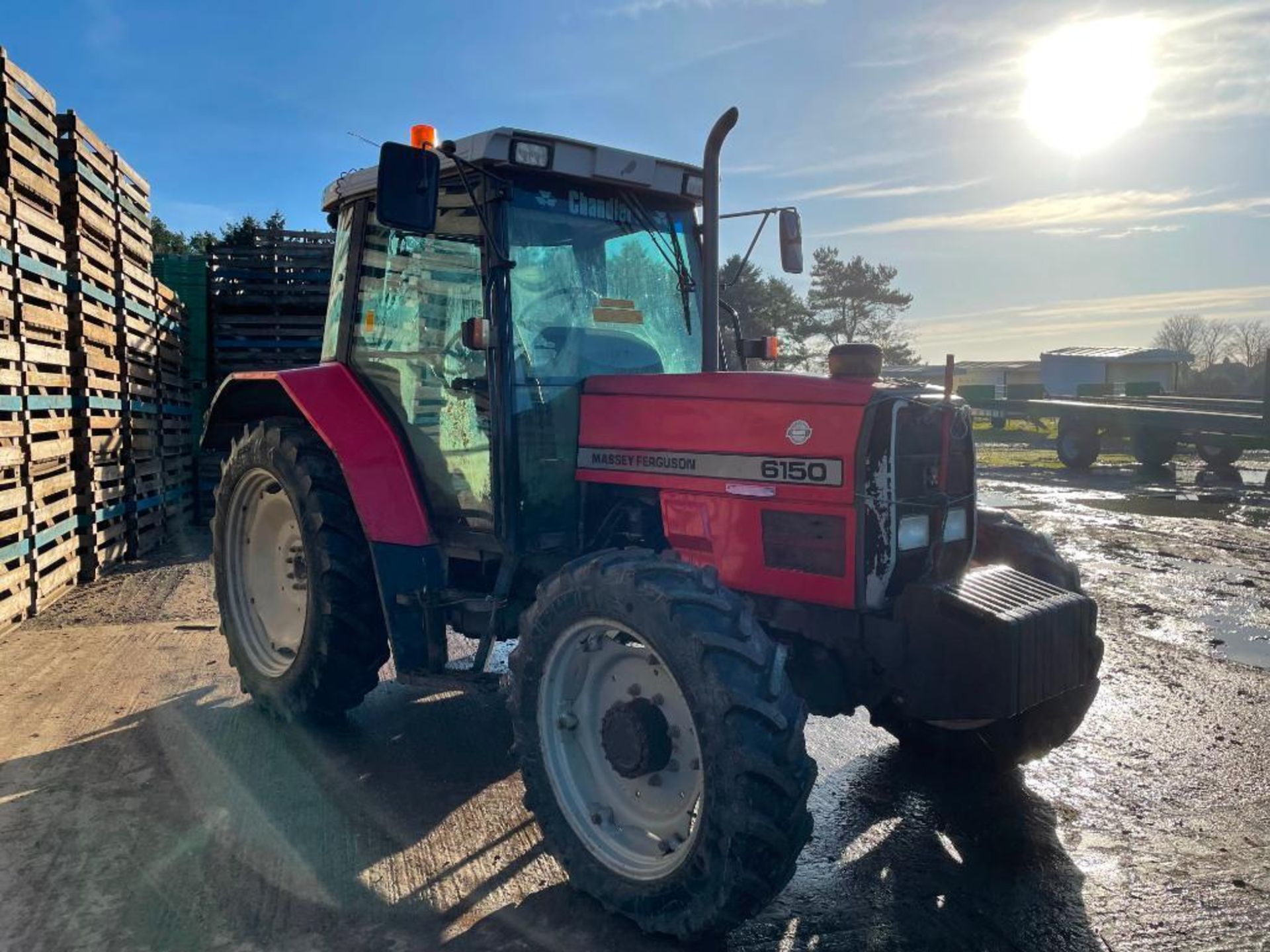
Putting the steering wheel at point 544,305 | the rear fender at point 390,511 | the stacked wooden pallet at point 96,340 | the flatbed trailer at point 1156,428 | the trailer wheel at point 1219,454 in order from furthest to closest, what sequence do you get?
the trailer wheel at point 1219,454 < the flatbed trailer at point 1156,428 < the stacked wooden pallet at point 96,340 < the rear fender at point 390,511 < the steering wheel at point 544,305

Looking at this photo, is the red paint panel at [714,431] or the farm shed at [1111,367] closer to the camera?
the red paint panel at [714,431]

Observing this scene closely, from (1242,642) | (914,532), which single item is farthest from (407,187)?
(1242,642)

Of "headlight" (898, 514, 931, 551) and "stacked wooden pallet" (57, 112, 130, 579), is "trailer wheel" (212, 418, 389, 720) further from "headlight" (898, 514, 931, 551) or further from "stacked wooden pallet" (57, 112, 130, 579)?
"stacked wooden pallet" (57, 112, 130, 579)

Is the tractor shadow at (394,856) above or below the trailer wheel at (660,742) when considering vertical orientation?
below

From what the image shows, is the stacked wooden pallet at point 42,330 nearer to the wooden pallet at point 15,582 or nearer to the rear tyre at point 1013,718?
the wooden pallet at point 15,582

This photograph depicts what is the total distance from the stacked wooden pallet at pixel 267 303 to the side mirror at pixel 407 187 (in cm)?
843

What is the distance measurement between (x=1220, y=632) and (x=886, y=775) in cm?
343

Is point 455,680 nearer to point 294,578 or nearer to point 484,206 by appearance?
point 294,578

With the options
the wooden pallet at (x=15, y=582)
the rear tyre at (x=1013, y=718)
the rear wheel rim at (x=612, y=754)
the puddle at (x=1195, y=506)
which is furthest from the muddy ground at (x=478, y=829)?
the puddle at (x=1195, y=506)

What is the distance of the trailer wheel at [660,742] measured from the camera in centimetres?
254

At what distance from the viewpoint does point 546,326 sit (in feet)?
12.2

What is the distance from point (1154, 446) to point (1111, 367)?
34416 millimetres

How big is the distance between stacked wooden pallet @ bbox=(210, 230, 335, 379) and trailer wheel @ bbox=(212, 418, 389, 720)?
263 inches

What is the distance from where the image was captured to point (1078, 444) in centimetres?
1700
